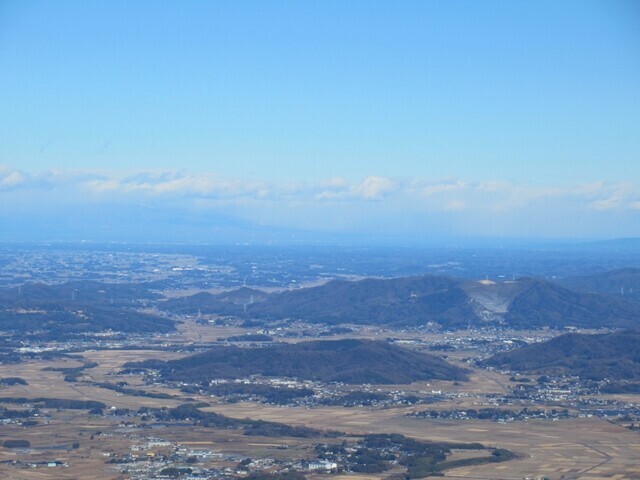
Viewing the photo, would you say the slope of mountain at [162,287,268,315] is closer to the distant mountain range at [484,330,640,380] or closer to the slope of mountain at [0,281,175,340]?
the slope of mountain at [0,281,175,340]

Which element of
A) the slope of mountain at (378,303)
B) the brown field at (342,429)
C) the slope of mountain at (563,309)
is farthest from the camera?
the slope of mountain at (378,303)

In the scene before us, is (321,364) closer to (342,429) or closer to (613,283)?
(342,429)

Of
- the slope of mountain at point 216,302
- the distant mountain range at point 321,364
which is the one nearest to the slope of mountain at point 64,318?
the slope of mountain at point 216,302

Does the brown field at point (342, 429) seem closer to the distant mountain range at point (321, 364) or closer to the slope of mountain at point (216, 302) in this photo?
the distant mountain range at point (321, 364)

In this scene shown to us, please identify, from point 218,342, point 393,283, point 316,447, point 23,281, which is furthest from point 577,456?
point 23,281

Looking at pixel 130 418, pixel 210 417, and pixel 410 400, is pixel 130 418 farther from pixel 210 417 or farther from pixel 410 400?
pixel 410 400

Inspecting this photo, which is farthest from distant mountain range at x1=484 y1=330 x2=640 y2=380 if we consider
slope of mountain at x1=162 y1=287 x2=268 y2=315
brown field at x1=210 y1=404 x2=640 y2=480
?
slope of mountain at x1=162 y1=287 x2=268 y2=315
